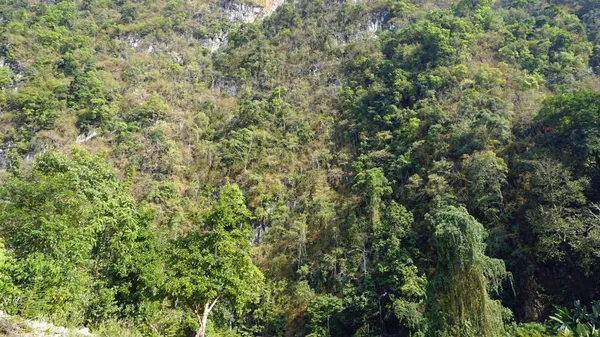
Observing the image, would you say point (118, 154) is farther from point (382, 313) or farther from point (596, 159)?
point (596, 159)

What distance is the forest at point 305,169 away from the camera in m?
11.1

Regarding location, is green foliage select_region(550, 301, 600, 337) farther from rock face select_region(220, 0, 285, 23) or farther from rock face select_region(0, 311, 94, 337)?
rock face select_region(220, 0, 285, 23)

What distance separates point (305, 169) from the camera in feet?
108

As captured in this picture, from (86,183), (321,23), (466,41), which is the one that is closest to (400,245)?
(86,183)

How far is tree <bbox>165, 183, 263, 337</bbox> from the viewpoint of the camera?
991 centimetres

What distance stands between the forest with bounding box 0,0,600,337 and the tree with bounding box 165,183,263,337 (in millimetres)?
58

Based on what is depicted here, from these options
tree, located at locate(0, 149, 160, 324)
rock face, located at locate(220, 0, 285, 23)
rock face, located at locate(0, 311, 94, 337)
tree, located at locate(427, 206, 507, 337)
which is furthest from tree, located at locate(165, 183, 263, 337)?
rock face, located at locate(220, 0, 285, 23)

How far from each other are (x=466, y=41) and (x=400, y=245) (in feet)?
79.0

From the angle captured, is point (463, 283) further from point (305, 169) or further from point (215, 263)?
point (305, 169)

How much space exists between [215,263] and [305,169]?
74.9 feet

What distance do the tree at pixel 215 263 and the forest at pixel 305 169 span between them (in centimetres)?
6

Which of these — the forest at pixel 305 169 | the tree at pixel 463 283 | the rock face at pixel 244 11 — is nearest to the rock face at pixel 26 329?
the forest at pixel 305 169

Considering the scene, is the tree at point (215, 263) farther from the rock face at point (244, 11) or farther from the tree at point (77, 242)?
the rock face at point (244, 11)

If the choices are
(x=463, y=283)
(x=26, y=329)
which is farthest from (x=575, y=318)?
(x=26, y=329)
